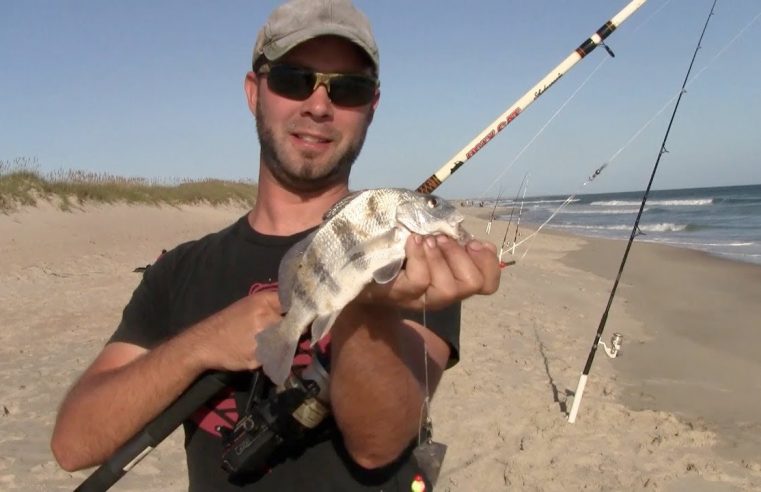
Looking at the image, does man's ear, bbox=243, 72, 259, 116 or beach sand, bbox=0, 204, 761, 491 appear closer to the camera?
man's ear, bbox=243, 72, 259, 116

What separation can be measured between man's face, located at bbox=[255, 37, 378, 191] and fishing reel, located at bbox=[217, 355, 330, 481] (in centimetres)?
76

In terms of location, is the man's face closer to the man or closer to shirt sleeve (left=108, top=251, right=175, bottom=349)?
the man

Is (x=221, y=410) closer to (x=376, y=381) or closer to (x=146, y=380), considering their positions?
(x=146, y=380)

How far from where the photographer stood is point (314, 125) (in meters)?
2.30

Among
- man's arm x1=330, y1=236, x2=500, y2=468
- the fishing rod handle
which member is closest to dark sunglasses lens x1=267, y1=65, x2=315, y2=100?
man's arm x1=330, y1=236, x2=500, y2=468

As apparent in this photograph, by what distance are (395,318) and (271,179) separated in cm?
93

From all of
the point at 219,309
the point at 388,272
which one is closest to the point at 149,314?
the point at 219,309

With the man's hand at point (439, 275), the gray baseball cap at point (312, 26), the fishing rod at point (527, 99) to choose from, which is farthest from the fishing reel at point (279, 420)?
the fishing rod at point (527, 99)

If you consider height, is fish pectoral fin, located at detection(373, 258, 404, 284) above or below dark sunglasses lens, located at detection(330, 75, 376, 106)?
below

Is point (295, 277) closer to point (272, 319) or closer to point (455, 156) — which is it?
point (272, 319)

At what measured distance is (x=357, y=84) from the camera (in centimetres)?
232

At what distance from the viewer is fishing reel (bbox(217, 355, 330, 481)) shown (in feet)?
6.44

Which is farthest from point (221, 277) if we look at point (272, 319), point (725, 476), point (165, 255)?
point (725, 476)

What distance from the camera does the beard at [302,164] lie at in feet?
7.70
